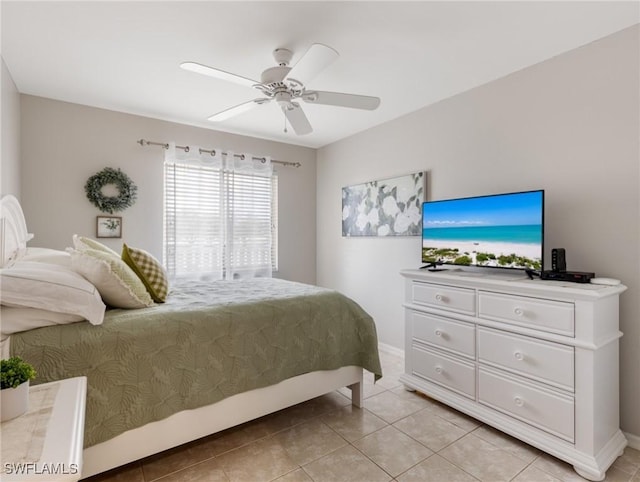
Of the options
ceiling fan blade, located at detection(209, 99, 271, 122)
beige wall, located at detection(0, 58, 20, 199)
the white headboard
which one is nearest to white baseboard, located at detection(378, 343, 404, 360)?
ceiling fan blade, located at detection(209, 99, 271, 122)

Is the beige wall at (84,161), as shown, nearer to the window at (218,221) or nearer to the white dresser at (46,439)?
the window at (218,221)

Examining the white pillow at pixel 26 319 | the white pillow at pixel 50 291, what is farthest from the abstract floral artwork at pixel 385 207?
the white pillow at pixel 26 319

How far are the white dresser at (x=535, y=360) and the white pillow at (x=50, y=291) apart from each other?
219 centimetres

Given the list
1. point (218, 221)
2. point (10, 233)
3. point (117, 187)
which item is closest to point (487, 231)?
point (218, 221)

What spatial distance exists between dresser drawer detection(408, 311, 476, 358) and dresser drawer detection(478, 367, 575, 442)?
18cm

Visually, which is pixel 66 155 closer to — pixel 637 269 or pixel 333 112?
pixel 333 112

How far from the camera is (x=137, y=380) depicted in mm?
1592

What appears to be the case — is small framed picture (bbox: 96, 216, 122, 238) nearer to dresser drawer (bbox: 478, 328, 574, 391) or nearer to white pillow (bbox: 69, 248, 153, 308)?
white pillow (bbox: 69, 248, 153, 308)

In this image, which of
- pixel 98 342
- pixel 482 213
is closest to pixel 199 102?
pixel 98 342

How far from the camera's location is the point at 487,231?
2.47 metres

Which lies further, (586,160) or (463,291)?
(463,291)

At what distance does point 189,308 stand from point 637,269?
8.79 feet

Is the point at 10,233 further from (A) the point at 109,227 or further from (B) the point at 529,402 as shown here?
(B) the point at 529,402

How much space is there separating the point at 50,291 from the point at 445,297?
2345 mm
